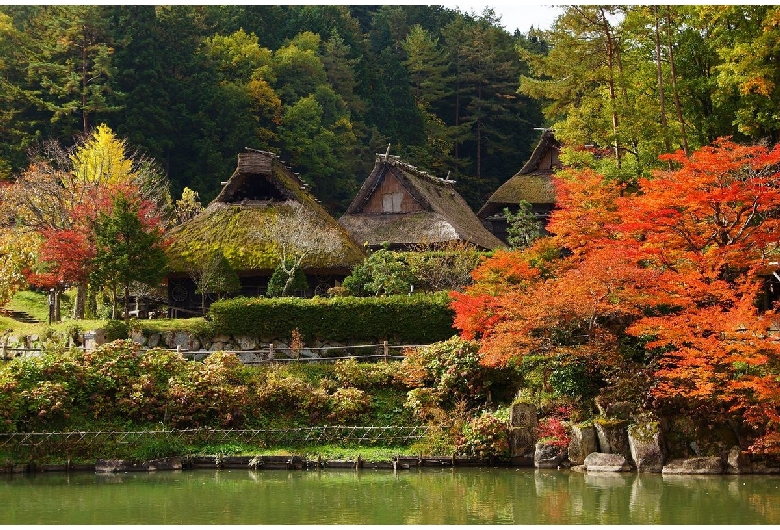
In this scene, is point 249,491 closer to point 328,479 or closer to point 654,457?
point 328,479

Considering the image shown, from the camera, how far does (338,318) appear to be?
32.6m

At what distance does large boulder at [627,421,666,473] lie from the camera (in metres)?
24.0

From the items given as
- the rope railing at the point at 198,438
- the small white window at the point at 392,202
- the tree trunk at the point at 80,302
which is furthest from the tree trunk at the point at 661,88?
the tree trunk at the point at 80,302

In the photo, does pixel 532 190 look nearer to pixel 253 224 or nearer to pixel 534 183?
pixel 534 183

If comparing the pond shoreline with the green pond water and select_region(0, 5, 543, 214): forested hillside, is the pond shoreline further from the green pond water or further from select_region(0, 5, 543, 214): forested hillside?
select_region(0, 5, 543, 214): forested hillside

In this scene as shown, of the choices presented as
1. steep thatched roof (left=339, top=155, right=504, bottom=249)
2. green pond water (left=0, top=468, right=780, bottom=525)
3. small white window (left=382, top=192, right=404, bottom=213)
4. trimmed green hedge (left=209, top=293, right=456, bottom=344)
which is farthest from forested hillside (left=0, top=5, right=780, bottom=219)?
green pond water (left=0, top=468, right=780, bottom=525)

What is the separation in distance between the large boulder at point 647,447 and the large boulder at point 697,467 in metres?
0.32

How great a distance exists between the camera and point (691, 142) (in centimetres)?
3447

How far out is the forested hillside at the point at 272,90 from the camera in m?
51.6

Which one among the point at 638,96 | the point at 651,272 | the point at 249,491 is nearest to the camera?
the point at 249,491

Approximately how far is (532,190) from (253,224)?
54.0 ft

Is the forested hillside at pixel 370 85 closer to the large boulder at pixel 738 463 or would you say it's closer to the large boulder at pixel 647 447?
the large boulder at pixel 647 447

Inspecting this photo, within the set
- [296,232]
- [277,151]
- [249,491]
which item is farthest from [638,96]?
[277,151]

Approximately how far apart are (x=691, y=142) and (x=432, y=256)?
397 inches
